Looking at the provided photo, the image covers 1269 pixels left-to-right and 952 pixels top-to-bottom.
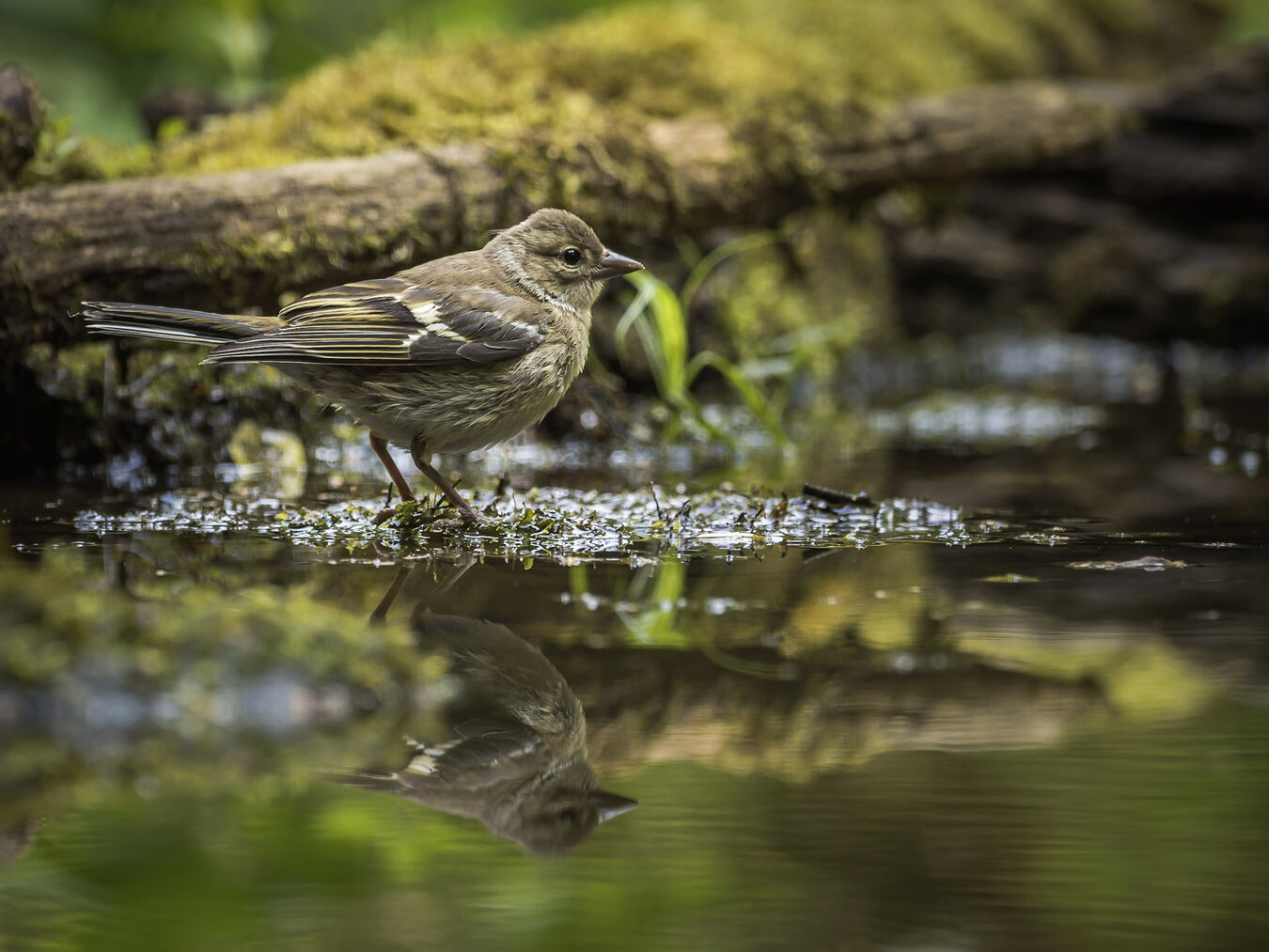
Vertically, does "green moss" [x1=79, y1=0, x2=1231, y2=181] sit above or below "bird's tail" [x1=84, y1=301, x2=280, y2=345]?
above

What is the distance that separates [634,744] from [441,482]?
2.30 m

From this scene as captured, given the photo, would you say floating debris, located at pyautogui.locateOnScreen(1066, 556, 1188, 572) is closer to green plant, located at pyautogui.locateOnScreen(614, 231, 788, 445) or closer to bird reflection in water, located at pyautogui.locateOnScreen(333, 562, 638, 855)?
bird reflection in water, located at pyautogui.locateOnScreen(333, 562, 638, 855)

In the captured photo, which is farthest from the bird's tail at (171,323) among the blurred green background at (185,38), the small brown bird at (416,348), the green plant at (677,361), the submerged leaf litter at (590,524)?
the blurred green background at (185,38)

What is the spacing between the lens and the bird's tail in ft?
14.3

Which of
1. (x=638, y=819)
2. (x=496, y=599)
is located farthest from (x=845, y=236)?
(x=638, y=819)

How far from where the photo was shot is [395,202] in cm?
578

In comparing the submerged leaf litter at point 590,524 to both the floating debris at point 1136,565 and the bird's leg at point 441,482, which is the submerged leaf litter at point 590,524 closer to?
the bird's leg at point 441,482

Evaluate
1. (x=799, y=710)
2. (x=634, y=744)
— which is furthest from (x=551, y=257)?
(x=634, y=744)

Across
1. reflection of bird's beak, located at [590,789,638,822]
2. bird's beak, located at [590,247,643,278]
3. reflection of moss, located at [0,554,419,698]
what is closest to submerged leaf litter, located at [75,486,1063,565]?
bird's beak, located at [590,247,643,278]

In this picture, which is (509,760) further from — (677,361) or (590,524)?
(677,361)

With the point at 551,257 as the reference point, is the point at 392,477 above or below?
below

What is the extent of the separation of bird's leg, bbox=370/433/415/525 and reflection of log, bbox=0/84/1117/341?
993 millimetres

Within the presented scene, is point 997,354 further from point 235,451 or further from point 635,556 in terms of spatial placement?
point 635,556

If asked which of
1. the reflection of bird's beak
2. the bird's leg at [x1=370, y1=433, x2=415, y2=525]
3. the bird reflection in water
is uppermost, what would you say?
the bird's leg at [x1=370, y1=433, x2=415, y2=525]
